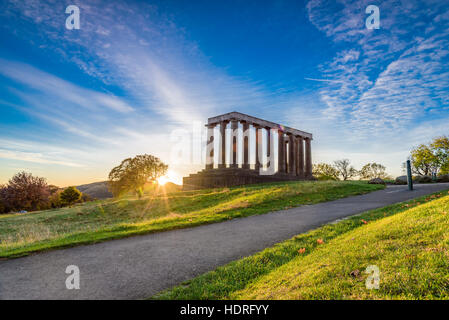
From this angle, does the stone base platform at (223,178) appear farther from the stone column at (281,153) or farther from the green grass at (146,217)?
the green grass at (146,217)

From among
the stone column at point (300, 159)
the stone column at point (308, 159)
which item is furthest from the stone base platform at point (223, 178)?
the stone column at point (308, 159)

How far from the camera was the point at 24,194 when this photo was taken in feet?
143

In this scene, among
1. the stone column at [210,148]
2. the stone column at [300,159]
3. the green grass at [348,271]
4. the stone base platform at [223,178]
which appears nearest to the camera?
the green grass at [348,271]

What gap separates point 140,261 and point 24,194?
5033 cm

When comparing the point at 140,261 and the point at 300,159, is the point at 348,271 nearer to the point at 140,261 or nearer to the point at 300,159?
the point at 140,261

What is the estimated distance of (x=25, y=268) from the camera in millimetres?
6465

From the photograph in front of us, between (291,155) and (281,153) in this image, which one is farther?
(291,155)

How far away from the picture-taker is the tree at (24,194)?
42.8 meters

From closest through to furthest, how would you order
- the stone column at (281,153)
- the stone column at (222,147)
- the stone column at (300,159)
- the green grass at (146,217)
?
the green grass at (146,217) → the stone column at (222,147) → the stone column at (281,153) → the stone column at (300,159)

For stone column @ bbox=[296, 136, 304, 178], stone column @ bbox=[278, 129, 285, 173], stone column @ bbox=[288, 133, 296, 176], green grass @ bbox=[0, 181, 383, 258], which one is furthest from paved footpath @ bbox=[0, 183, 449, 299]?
stone column @ bbox=[296, 136, 304, 178]

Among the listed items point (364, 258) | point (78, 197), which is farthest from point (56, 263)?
point (78, 197)

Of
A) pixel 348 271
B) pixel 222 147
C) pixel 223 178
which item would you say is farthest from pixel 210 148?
pixel 348 271

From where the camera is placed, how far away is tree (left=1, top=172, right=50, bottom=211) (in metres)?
42.8

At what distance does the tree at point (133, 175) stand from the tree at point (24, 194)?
1966 cm
